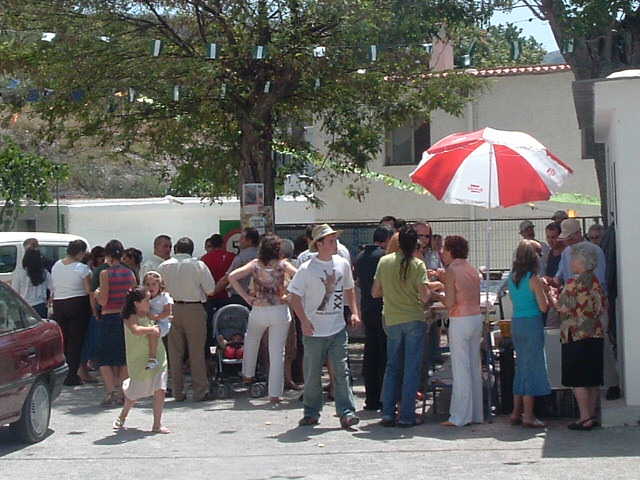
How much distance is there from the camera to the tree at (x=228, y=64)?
47.6 feet

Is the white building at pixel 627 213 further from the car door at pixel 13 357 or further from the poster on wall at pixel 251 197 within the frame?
the poster on wall at pixel 251 197

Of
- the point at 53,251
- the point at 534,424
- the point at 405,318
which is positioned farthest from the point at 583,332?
the point at 53,251

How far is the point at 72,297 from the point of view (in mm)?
12234

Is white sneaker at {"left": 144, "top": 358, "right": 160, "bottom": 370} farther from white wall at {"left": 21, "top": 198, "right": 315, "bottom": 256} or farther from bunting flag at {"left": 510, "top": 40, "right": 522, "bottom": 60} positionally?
white wall at {"left": 21, "top": 198, "right": 315, "bottom": 256}

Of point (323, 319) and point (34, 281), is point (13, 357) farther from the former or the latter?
point (34, 281)

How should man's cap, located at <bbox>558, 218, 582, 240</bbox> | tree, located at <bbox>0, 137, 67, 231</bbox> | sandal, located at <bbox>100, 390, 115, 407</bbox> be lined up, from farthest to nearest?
1. tree, located at <bbox>0, 137, 67, 231</bbox>
2. man's cap, located at <bbox>558, 218, 582, 240</bbox>
3. sandal, located at <bbox>100, 390, 115, 407</bbox>

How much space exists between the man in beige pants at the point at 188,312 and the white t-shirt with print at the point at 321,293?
1881mm

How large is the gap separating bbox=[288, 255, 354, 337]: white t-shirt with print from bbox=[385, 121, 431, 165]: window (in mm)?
17813

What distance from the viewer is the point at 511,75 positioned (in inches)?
1037

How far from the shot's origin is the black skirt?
8797mm

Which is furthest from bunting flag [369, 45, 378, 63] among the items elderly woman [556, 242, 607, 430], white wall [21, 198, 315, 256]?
white wall [21, 198, 315, 256]

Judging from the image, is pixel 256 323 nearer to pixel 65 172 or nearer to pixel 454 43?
pixel 454 43

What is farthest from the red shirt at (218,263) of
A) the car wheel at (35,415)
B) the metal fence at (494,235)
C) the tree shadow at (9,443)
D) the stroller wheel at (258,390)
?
the metal fence at (494,235)

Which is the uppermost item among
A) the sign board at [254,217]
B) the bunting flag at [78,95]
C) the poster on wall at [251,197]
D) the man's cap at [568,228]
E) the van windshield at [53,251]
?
the bunting flag at [78,95]
